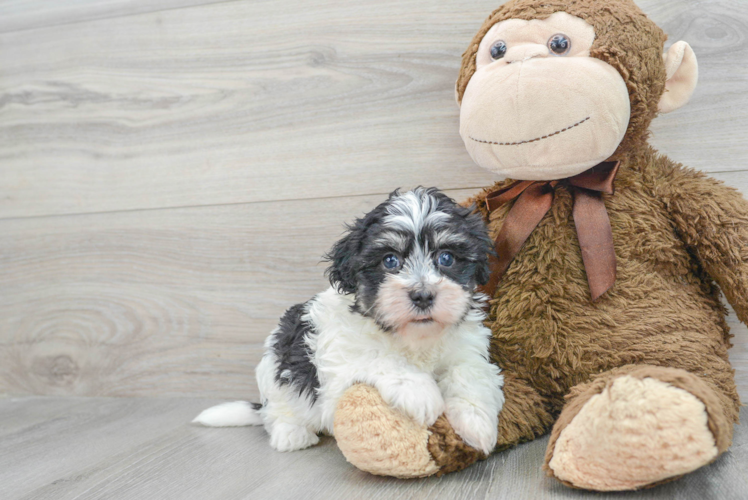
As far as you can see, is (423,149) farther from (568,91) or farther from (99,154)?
(99,154)

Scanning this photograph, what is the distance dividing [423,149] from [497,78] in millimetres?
491

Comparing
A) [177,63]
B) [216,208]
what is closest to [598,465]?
[216,208]

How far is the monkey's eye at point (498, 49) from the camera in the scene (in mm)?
1194

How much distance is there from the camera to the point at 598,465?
94 cm

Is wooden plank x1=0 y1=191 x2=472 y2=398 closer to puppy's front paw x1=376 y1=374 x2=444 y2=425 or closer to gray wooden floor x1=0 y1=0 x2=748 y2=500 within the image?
gray wooden floor x1=0 y1=0 x2=748 y2=500

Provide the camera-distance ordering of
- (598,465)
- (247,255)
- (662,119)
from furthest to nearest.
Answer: (247,255) → (662,119) → (598,465)

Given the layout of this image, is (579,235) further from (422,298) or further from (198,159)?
(198,159)

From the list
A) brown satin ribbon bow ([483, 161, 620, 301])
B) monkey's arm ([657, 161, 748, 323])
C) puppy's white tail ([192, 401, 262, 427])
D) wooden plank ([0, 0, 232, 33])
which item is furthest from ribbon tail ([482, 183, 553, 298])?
wooden plank ([0, 0, 232, 33])

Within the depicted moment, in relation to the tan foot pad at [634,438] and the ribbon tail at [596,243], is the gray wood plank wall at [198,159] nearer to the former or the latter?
the ribbon tail at [596,243]

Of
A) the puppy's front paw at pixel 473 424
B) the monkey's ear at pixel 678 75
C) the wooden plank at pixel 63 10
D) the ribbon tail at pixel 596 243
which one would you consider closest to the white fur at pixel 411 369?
the puppy's front paw at pixel 473 424

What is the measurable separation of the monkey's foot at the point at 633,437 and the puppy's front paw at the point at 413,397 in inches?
8.6

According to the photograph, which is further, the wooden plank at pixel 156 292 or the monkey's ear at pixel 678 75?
the wooden plank at pixel 156 292

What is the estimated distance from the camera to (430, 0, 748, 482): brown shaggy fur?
1143 mm

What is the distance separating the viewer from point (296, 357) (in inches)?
49.6
